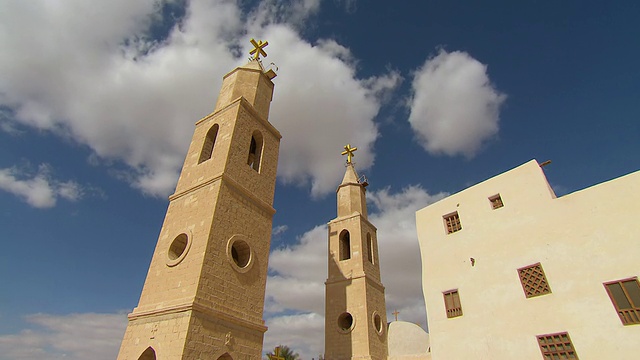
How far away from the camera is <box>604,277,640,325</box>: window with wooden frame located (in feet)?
28.3

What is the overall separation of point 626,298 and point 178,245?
12.9 meters

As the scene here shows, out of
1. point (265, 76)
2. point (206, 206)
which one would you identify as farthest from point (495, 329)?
point (265, 76)

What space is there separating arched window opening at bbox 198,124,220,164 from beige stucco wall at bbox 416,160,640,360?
32.0ft

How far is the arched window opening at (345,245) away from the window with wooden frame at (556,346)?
12.1 metres

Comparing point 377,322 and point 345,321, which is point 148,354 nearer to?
point 345,321

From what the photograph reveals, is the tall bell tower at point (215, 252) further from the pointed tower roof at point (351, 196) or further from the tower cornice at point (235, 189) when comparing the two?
the pointed tower roof at point (351, 196)

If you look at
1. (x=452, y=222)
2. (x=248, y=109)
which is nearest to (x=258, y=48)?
(x=248, y=109)

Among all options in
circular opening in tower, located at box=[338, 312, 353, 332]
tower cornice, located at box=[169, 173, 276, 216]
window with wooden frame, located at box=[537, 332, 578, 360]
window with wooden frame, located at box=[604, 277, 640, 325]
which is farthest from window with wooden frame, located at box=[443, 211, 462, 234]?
circular opening in tower, located at box=[338, 312, 353, 332]

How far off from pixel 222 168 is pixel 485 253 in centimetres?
970

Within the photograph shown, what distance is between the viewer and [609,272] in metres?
9.25

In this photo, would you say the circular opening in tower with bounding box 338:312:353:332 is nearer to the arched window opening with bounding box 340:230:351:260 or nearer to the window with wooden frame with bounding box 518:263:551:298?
the arched window opening with bounding box 340:230:351:260

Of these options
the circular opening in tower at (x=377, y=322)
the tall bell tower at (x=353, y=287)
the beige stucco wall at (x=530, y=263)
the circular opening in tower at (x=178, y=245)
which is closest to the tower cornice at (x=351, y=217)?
the tall bell tower at (x=353, y=287)

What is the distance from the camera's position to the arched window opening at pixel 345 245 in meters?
21.0

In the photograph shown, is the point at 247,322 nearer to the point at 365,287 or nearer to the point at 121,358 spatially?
the point at 121,358
